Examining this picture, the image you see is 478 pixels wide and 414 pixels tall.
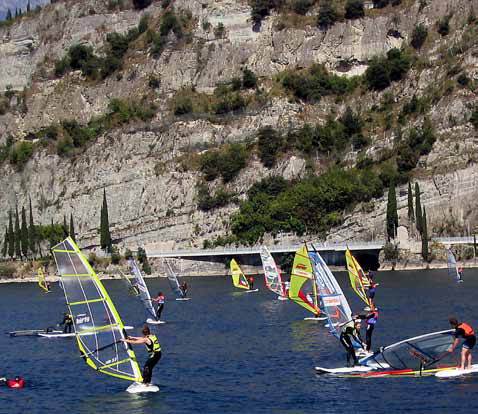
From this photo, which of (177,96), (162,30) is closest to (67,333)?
(177,96)

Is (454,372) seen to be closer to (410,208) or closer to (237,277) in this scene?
(237,277)

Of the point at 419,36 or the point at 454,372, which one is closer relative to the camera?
the point at 454,372

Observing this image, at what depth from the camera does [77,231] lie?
15525 cm

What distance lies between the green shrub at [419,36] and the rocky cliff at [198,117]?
3.33ft

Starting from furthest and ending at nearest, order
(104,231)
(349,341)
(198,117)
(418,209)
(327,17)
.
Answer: (327,17), (198,117), (104,231), (418,209), (349,341)

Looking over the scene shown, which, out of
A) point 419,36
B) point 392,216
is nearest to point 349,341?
point 392,216

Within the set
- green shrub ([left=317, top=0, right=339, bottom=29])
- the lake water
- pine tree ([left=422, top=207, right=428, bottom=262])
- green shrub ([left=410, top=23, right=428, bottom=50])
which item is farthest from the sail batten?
green shrub ([left=317, top=0, right=339, bottom=29])

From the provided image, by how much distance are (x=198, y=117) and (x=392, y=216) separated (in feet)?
150

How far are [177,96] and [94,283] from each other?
135m

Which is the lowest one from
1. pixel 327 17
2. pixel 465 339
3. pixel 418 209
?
pixel 418 209

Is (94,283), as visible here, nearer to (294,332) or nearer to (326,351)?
(326,351)

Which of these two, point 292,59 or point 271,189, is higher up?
point 292,59

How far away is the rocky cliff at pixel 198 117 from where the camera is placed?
5595 inches

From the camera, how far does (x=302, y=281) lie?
62469mm
